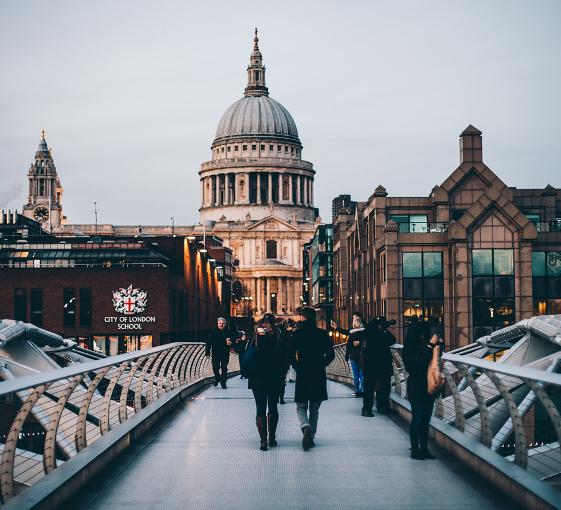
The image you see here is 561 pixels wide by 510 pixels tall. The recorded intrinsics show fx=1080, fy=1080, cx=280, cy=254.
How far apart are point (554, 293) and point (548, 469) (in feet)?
137

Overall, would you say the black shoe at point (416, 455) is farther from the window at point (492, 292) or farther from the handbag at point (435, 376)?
the window at point (492, 292)

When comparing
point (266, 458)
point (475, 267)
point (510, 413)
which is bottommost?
point (266, 458)

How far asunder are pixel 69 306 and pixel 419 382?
61.4 meters

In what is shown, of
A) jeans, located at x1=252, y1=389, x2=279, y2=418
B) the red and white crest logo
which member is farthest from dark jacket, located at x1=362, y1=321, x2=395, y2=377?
the red and white crest logo

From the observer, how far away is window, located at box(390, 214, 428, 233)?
57.5 m

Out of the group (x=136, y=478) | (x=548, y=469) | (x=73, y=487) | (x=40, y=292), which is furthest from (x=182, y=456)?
(x=40, y=292)

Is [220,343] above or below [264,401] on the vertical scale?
above

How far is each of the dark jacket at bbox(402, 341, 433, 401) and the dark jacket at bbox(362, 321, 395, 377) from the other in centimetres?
465

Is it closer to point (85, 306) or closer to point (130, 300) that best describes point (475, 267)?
point (130, 300)

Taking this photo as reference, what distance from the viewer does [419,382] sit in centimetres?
1343

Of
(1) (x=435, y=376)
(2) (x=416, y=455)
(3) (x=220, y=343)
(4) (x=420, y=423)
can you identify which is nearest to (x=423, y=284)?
(3) (x=220, y=343)

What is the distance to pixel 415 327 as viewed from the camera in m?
13.4

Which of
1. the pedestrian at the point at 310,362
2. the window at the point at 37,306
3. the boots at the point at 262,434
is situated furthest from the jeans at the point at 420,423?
the window at the point at 37,306

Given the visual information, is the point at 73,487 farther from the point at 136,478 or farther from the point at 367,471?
the point at 367,471
